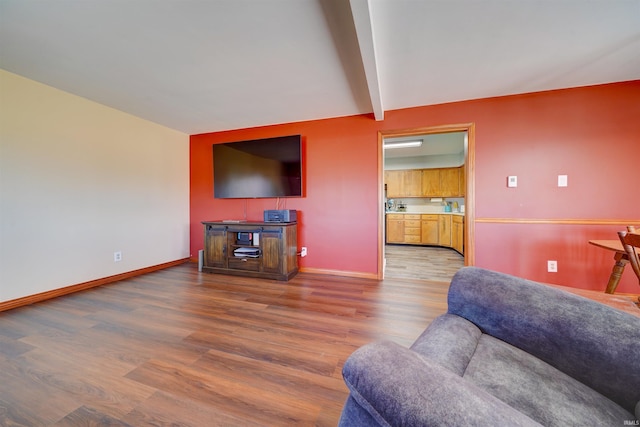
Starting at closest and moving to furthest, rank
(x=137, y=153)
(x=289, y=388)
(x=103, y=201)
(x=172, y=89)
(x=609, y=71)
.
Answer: (x=289, y=388), (x=609, y=71), (x=172, y=89), (x=103, y=201), (x=137, y=153)

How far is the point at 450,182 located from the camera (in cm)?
548

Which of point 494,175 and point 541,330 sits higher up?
point 494,175

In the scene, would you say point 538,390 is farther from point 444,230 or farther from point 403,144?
point 444,230

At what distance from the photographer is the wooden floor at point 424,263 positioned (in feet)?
10.4

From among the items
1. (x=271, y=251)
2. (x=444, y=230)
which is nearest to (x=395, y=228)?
(x=444, y=230)

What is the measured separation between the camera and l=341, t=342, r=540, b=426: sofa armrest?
38 centimetres

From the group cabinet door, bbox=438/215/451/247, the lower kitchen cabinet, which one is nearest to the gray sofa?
the lower kitchen cabinet

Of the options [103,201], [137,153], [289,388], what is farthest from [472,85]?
[103,201]

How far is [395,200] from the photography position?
253 inches

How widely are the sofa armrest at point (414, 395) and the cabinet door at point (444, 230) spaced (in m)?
5.47

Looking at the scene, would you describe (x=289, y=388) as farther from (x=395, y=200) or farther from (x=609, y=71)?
(x=395, y=200)

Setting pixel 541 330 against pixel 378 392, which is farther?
pixel 541 330

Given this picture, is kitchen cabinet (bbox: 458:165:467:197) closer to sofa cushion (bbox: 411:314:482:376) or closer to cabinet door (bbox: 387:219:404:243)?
cabinet door (bbox: 387:219:404:243)

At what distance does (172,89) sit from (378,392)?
9.98 ft
